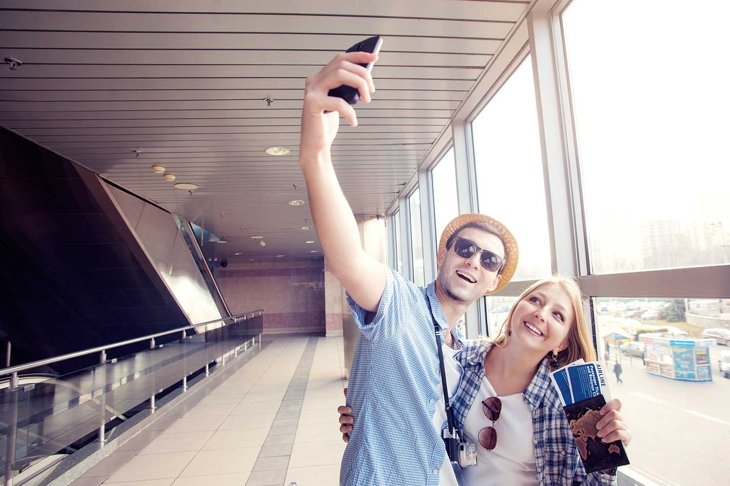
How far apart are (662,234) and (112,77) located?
152 inches

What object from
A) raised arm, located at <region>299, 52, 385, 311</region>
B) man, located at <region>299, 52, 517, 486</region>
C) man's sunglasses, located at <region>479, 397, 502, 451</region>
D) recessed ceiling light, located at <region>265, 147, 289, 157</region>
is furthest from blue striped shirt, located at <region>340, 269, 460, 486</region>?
recessed ceiling light, located at <region>265, 147, 289, 157</region>

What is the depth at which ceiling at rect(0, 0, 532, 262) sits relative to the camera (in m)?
2.74

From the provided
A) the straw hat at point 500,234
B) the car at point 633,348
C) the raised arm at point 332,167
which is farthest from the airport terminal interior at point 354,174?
the raised arm at point 332,167

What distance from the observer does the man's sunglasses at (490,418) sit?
1.17 metres

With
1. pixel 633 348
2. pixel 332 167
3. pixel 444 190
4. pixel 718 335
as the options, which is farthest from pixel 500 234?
pixel 444 190

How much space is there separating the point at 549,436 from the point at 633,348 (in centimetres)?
121

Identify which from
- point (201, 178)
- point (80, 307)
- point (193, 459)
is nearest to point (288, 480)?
point (193, 459)

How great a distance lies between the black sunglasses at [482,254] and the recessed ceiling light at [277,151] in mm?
4217

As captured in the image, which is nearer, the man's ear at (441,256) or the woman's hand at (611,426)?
the woman's hand at (611,426)

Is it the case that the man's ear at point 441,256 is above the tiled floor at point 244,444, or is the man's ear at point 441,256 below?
above

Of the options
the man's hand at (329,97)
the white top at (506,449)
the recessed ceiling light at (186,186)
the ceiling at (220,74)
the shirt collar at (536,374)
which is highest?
the recessed ceiling light at (186,186)

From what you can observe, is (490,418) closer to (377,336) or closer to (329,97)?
(377,336)

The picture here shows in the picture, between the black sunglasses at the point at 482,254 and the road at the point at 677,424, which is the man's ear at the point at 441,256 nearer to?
the black sunglasses at the point at 482,254

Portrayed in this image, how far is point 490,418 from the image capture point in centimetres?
120
